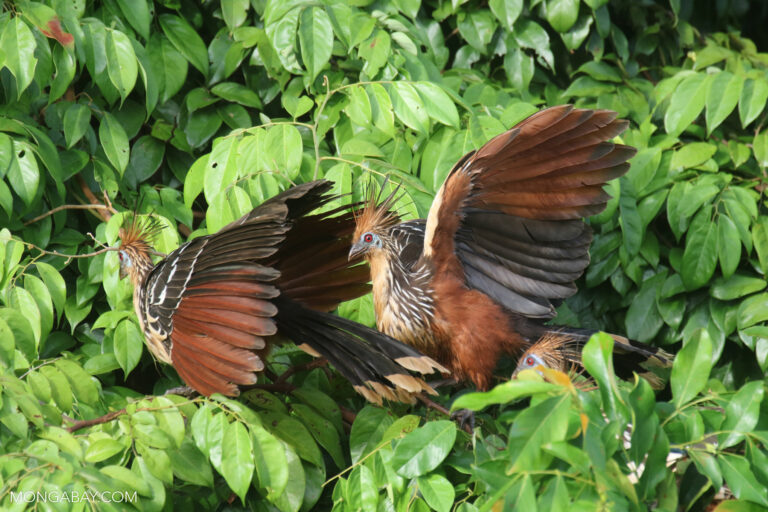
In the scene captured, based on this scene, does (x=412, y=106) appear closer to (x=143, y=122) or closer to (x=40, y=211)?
(x=143, y=122)

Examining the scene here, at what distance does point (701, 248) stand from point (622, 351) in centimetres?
73

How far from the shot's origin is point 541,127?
2.37m

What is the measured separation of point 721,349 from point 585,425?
1.96 meters

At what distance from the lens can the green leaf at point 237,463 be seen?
1.89 metres

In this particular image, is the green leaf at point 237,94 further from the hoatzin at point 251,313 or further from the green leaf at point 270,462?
the green leaf at point 270,462

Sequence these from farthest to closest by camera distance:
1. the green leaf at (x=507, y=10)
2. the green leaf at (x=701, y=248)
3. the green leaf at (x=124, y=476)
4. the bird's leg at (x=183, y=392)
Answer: the green leaf at (x=507, y=10), the green leaf at (x=701, y=248), the bird's leg at (x=183, y=392), the green leaf at (x=124, y=476)

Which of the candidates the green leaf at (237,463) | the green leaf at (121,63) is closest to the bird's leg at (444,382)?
the green leaf at (237,463)

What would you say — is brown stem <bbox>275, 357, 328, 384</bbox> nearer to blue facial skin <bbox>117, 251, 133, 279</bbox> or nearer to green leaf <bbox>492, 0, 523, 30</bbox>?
blue facial skin <bbox>117, 251, 133, 279</bbox>

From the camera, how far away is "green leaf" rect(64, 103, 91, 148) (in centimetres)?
285

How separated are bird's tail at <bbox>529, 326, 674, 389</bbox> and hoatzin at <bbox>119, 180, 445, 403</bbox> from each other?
17.8 inches

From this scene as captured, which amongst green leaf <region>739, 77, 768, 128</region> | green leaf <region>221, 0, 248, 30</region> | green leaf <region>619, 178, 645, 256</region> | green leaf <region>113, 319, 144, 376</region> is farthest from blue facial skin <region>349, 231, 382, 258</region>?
green leaf <region>739, 77, 768, 128</region>

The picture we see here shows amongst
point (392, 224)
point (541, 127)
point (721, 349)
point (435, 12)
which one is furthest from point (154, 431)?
point (435, 12)

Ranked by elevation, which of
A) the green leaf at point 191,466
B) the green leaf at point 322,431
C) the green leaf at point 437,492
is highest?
the green leaf at point 191,466

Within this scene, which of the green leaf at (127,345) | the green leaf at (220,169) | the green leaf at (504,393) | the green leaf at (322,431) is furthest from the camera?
the green leaf at (220,169)
